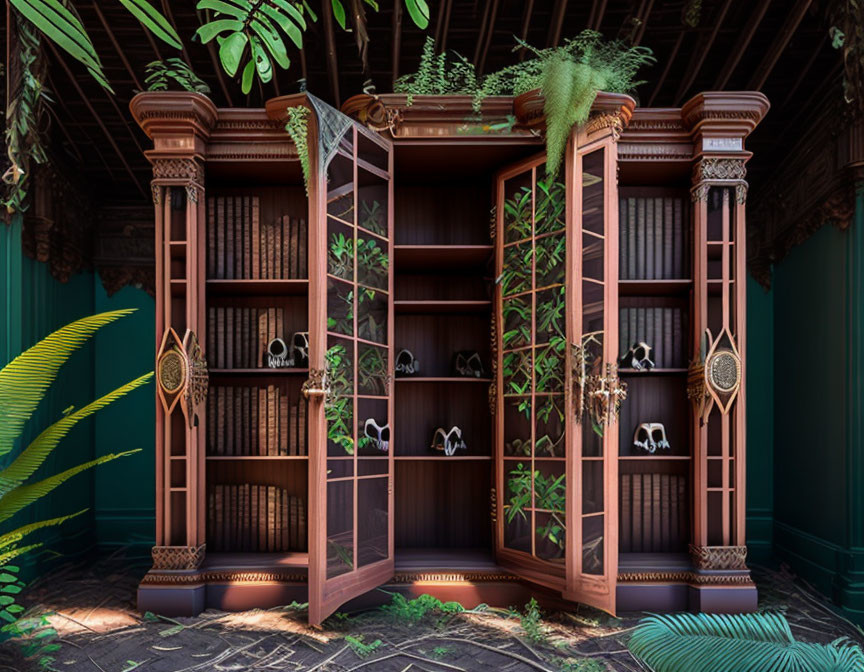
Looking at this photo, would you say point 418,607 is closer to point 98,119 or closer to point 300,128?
point 300,128

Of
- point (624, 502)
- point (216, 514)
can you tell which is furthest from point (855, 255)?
point (216, 514)

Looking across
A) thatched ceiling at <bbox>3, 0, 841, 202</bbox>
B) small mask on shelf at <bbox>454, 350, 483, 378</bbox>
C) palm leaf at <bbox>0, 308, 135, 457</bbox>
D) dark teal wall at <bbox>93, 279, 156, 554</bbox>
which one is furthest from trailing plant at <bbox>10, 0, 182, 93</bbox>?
dark teal wall at <bbox>93, 279, 156, 554</bbox>

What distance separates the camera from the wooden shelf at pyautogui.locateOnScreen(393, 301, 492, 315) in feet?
10.8

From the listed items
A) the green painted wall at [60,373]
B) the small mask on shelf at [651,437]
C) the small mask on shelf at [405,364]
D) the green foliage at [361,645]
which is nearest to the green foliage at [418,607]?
the green foliage at [361,645]

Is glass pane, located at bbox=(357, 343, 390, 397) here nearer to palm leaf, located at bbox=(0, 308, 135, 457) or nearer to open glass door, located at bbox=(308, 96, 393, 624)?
open glass door, located at bbox=(308, 96, 393, 624)

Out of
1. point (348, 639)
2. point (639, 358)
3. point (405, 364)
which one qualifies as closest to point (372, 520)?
point (348, 639)

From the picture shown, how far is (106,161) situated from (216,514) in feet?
8.25

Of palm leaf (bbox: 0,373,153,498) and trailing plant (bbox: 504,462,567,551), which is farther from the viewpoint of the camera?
trailing plant (bbox: 504,462,567,551)

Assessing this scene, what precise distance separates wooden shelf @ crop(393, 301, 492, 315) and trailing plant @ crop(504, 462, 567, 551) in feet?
2.80

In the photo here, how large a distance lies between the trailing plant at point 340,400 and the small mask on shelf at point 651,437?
1.50m

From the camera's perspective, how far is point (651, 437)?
3287mm

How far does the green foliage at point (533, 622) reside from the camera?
277 centimetres

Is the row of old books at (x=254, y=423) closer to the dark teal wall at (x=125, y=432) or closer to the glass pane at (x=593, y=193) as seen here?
the dark teal wall at (x=125, y=432)

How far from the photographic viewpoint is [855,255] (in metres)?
3.32
